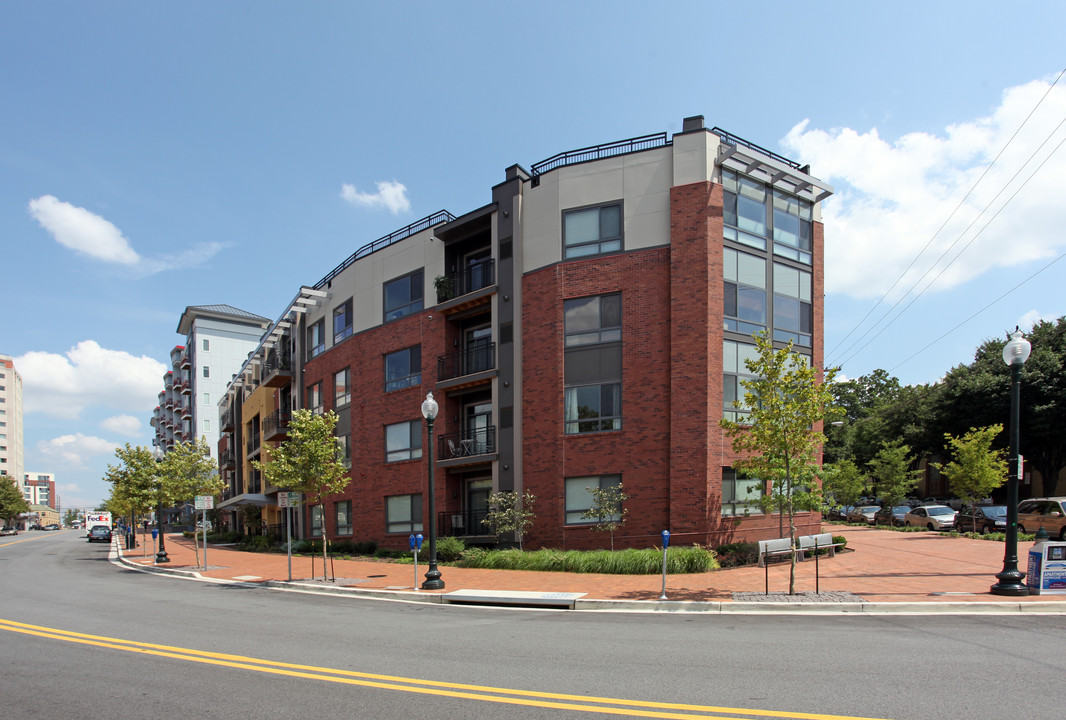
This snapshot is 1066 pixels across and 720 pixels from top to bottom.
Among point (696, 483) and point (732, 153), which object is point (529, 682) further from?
point (732, 153)

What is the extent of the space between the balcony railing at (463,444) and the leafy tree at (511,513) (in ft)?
9.28

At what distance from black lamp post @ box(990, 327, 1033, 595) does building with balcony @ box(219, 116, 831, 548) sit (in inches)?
263

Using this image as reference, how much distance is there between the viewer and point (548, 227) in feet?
76.6

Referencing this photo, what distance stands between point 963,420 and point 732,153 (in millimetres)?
35119

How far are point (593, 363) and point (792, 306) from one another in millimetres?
7445

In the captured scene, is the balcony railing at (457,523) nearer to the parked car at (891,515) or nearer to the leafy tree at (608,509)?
the leafy tree at (608,509)

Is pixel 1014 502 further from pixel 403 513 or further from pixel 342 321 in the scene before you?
pixel 342 321

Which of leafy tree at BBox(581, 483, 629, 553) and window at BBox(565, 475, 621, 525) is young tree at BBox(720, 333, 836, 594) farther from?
window at BBox(565, 475, 621, 525)

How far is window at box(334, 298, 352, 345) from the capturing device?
32.0 m

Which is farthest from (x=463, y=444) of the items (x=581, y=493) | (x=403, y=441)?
(x=581, y=493)

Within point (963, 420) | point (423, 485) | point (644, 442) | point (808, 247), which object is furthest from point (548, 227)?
point (963, 420)

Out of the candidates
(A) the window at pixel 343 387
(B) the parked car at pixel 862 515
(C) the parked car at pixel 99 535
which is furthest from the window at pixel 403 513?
(C) the parked car at pixel 99 535

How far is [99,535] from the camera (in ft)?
183

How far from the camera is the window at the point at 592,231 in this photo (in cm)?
2239
